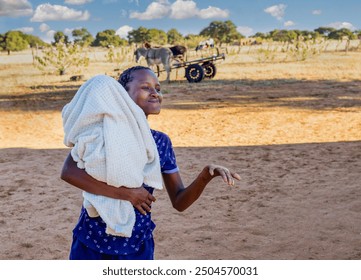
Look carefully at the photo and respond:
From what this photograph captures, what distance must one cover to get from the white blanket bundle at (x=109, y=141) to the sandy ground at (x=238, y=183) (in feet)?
7.01

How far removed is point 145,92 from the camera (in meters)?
1.62

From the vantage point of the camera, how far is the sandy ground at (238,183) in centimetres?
373

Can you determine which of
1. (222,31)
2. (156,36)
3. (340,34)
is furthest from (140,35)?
(340,34)

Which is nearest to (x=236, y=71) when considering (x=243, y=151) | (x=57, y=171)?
(x=243, y=151)

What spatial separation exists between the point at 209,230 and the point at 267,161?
2.58 m

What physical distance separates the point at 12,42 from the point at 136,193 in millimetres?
39355

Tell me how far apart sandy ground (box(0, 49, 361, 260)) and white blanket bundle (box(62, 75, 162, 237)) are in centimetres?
214

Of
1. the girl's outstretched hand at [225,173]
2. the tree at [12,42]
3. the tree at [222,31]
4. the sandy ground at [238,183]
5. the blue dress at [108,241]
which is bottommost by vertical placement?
the sandy ground at [238,183]

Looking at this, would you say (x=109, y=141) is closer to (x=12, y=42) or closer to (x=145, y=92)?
(x=145, y=92)

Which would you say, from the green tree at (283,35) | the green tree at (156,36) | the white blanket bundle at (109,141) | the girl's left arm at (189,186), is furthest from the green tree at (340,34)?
the white blanket bundle at (109,141)

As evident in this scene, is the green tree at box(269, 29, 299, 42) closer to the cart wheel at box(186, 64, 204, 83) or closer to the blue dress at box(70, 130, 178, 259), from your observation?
the cart wheel at box(186, 64, 204, 83)

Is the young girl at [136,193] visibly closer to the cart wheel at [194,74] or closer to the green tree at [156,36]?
the cart wheel at [194,74]

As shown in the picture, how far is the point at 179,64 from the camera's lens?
1555cm

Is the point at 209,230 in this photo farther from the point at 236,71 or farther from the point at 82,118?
the point at 236,71
